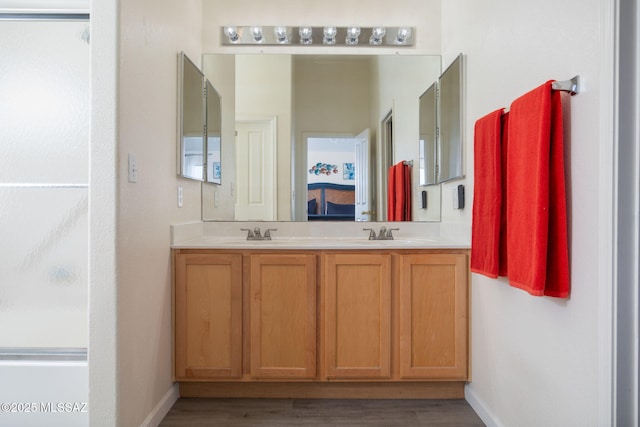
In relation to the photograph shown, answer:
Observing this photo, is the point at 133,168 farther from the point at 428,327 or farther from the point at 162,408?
the point at 428,327

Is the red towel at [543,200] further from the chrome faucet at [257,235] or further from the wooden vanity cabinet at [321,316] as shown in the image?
the chrome faucet at [257,235]

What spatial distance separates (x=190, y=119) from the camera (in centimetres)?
229

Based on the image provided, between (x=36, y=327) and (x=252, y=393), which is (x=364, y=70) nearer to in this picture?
(x=252, y=393)

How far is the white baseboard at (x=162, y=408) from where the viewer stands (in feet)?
5.76

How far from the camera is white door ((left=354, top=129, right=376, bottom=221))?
256cm

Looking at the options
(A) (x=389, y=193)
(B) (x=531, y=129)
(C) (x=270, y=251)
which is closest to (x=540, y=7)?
(B) (x=531, y=129)

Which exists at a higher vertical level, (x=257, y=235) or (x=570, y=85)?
(x=570, y=85)

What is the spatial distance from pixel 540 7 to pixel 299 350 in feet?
6.20

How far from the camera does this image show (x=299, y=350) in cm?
205

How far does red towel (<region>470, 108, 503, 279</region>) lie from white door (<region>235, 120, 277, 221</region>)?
1.31 m

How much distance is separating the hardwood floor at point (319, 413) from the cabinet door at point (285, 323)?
17 centimetres

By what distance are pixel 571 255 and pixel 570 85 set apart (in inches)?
21.9

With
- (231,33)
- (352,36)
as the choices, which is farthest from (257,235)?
(352,36)

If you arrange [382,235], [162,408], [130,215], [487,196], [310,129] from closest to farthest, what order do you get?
[130,215]
[487,196]
[162,408]
[382,235]
[310,129]
